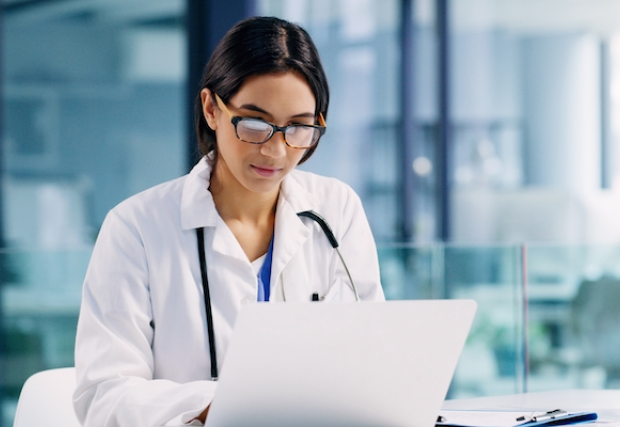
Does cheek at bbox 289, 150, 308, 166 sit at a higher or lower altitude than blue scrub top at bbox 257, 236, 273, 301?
higher

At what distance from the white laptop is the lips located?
0.54m

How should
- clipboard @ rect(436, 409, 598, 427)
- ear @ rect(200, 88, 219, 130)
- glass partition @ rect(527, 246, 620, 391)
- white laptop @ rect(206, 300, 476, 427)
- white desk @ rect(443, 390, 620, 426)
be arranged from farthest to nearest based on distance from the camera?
1. glass partition @ rect(527, 246, 620, 391)
2. ear @ rect(200, 88, 219, 130)
3. white desk @ rect(443, 390, 620, 426)
4. clipboard @ rect(436, 409, 598, 427)
5. white laptop @ rect(206, 300, 476, 427)

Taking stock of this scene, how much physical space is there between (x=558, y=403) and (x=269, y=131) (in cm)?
63

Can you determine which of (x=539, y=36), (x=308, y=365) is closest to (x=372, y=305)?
(x=308, y=365)

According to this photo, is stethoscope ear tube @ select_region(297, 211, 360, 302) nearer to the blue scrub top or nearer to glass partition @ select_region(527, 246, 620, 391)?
the blue scrub top

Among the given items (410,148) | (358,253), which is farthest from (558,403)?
(410,148)

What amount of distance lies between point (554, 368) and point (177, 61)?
215 centimetres

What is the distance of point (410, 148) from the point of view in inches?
176

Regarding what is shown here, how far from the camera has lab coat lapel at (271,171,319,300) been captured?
57.7 inches

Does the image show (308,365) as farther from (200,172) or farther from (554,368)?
(554,368)

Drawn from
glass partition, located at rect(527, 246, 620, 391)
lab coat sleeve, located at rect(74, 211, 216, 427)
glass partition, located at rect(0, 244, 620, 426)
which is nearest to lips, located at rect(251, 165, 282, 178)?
lab coat sleeve, located at rect(74, 211, 216, 427)

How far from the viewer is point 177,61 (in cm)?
381

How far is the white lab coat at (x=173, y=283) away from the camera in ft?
4.05

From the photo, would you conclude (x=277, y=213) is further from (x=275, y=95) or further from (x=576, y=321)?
(x=576, y=321)
